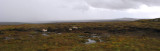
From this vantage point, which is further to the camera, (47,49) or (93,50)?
(47,49)

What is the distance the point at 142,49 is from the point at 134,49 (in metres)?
1.44

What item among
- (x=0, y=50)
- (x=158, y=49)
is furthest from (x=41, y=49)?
(x=158, y=49)

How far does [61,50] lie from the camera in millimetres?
22594

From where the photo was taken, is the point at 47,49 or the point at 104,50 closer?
the point at 104,50

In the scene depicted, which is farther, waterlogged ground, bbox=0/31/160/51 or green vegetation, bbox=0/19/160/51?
green vegetation, bbox=0/19/160/51

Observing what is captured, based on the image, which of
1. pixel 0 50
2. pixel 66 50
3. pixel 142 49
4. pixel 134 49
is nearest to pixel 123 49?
pixel 134 49

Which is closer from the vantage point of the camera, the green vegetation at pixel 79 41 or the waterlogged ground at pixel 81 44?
the waterlogged ground at pixel 81 44

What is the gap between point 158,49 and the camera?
22.4 meters

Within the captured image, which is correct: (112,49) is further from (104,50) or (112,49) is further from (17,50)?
(17,50)

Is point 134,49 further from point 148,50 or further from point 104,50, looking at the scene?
point 104,50

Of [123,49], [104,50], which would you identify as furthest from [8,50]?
[123,49]

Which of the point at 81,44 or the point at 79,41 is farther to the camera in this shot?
the point at 79,41

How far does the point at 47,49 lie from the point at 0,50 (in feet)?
26.7

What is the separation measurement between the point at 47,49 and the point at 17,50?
513 cm
